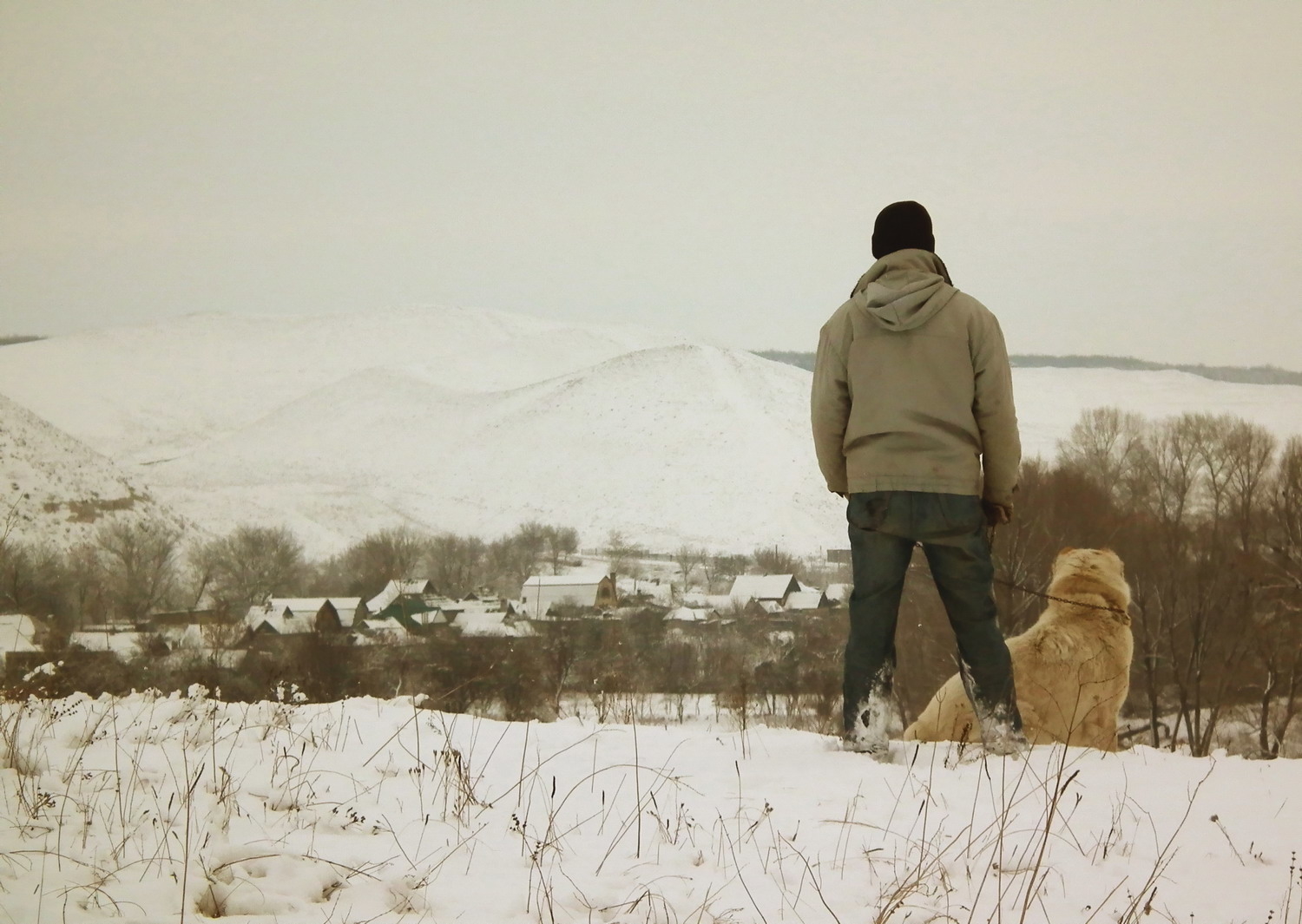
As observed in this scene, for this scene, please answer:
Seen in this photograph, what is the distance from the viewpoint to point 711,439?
75.6 metres

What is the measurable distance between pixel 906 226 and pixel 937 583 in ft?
5.22

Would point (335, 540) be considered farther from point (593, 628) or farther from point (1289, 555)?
point (1289, 555)

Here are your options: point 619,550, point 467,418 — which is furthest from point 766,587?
point 467,418

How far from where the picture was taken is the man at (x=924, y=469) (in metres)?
3.77

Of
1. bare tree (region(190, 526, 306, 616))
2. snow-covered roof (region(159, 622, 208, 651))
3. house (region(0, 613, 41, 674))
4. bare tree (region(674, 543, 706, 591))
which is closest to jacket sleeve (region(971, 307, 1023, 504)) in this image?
house (region(0, 613, 41, 674))

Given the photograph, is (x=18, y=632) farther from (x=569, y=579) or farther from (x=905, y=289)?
(x=569, y=579)

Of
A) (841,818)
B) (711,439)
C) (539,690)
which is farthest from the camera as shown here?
(711,439)

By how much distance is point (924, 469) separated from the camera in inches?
148

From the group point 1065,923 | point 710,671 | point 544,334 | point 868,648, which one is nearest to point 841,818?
point 1065,923

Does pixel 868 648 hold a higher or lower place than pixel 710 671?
higher

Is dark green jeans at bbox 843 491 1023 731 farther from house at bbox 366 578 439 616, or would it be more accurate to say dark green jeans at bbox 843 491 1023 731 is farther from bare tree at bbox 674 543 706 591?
bare tree at bbox 674 543 706 591

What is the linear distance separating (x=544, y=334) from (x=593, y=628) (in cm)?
8851

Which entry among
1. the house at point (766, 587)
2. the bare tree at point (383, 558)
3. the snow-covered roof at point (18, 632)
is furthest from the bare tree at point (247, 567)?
the house at point (766, 587)

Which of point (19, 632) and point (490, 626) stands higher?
point (19, 632)
